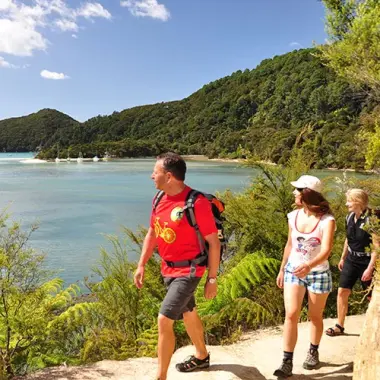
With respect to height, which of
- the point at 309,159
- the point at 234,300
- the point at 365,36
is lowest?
the point at 234,300

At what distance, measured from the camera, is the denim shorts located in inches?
119

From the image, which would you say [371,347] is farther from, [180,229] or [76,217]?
[76,217]

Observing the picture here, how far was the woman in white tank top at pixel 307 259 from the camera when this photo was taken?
2951 mm

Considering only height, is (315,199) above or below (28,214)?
above

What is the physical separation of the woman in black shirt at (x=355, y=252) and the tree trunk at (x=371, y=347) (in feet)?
3.46

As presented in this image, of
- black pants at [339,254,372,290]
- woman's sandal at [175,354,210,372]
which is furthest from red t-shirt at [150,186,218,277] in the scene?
black pants at [339,254,372,290]

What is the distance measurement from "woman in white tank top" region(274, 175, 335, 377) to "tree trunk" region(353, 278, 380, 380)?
49 cm

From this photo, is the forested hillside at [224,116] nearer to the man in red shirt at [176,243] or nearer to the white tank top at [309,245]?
the white tank top at [309,245]

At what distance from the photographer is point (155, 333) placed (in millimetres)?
4855

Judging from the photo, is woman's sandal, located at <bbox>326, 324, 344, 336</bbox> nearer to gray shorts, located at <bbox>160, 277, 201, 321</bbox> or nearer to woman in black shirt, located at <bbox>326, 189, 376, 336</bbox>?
woman in black shirt, located at <bbox>326, 189, 376, 336</bbox>

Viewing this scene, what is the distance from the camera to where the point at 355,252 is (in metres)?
A: 3.77

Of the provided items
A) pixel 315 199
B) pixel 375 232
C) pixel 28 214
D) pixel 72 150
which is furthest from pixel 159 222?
pixel 72 150

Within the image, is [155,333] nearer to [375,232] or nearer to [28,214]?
[375,232]

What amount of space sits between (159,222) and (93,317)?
Answer: 401 cm
